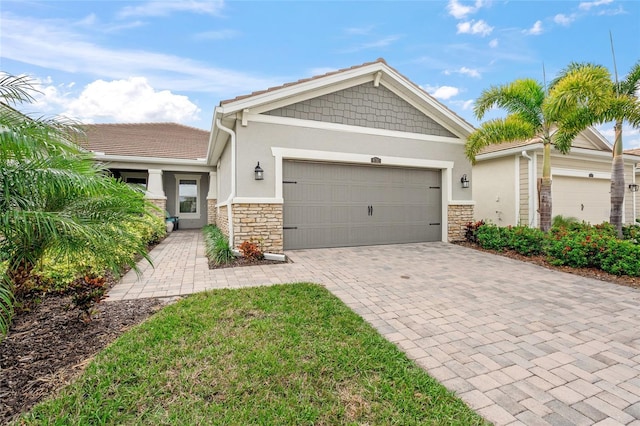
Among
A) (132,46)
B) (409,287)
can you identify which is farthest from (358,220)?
(132,46)

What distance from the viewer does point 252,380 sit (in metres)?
2.34

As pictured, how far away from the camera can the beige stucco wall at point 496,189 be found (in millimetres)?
11117

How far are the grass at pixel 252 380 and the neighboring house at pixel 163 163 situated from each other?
9.92 metres

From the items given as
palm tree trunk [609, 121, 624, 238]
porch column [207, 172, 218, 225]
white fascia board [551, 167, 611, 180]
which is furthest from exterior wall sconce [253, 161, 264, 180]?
white fascia board [551, 167, 611, 180]

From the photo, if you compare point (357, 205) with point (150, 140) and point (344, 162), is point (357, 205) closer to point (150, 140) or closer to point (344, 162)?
point (344, 162)

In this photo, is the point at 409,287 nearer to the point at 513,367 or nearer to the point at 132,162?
the point at 513,367

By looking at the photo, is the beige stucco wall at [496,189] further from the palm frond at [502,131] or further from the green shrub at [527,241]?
the green shrub at [527,241]

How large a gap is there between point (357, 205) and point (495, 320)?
5.37 m

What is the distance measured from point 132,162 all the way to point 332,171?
905 centimetres

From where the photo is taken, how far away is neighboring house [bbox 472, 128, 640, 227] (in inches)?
418

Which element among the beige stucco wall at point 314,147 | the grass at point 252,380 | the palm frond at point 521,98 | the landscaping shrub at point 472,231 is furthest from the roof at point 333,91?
the grass at point 252,380

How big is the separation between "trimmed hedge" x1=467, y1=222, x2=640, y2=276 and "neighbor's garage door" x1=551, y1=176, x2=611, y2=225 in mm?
2909

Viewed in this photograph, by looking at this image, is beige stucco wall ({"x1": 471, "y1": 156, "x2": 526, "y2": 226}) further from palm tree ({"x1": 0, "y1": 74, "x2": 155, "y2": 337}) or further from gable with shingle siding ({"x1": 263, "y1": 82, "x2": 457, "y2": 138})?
palm tree ({"x1": 0, "y1": 74, "x2": 155, "y2": 337})

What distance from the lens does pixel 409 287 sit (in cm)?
491
